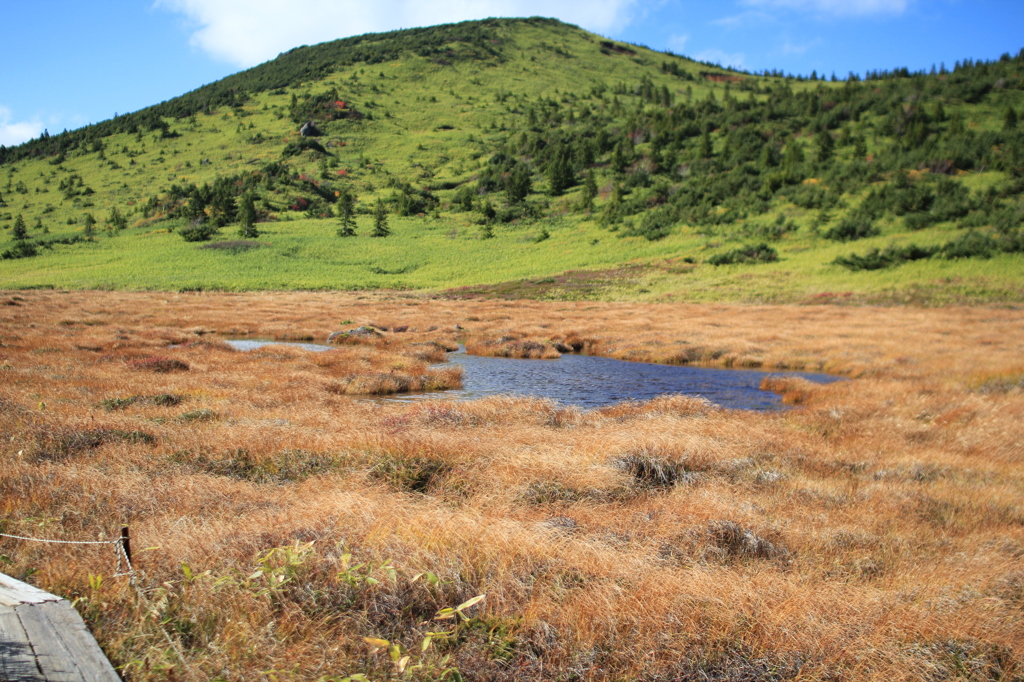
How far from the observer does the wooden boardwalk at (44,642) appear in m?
3.26

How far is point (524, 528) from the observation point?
21.0ft

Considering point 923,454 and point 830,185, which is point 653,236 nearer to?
point 830,185

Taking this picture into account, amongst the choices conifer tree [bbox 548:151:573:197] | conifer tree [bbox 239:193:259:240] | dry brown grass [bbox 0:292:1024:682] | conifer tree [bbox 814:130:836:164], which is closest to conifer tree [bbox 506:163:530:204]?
conifer tree [bbox 548:151:573:197]

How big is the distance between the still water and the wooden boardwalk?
48.9 feet

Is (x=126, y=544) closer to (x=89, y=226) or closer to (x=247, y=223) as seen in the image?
(x=247, y=223)

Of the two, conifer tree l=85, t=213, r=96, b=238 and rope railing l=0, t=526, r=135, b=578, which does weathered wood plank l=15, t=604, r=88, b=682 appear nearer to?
rope railing l=0, t=526, r=135, b=578

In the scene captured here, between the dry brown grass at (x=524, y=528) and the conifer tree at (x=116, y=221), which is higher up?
Answer: the conifer tree at (x=116, y=221)

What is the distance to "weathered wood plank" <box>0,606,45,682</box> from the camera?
10.4 ft

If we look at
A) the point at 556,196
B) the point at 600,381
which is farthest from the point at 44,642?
the point at 556,196

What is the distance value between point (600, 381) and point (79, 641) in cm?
2020

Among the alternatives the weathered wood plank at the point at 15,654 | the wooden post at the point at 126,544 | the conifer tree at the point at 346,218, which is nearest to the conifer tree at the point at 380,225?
the conifer tree at the point at 346,218

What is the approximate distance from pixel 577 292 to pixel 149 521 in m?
53.3

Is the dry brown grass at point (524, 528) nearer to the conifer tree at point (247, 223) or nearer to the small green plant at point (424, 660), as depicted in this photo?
the small green plant at point (424, 660)

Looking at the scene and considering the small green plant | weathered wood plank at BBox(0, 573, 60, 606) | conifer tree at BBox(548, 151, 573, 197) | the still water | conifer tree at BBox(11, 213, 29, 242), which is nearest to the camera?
the small green plant
